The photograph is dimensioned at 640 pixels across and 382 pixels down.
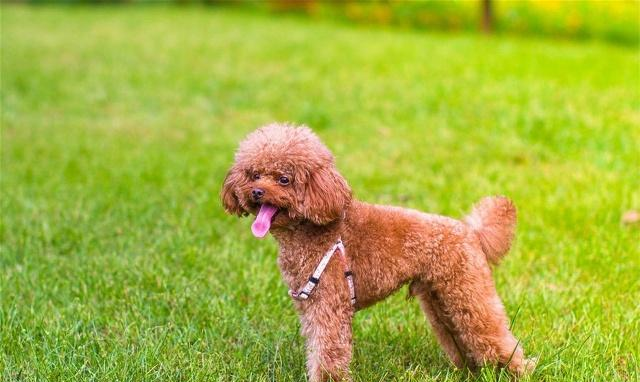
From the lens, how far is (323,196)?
3121 millimetres

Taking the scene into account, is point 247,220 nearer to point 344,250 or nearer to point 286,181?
point 344,250

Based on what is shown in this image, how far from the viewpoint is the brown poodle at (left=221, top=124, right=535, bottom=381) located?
3168 mm

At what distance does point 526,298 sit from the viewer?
4.38 metres

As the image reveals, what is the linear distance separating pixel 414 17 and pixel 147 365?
14830 millimetres

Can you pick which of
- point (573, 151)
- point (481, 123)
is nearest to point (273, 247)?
point (573, 151)

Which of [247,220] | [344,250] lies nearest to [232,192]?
[344,250]

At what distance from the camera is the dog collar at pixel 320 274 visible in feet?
10.8

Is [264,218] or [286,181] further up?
[286,181]

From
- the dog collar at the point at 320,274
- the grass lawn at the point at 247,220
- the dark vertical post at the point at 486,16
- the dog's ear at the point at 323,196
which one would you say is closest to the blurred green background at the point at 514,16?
the dark vertical post at the point at 486,16

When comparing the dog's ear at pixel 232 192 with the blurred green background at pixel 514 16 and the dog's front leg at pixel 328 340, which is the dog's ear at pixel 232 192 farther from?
the blurred green background at pixel 514 16

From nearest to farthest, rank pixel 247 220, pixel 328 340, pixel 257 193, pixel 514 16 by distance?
pixel 257 193
pixel 328 340
pixel 247 220
pixel 514 16

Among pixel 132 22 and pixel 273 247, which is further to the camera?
pixel 132 22

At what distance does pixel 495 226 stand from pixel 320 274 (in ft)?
2.63

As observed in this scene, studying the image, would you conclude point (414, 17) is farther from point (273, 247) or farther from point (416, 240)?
point (416, 240)
